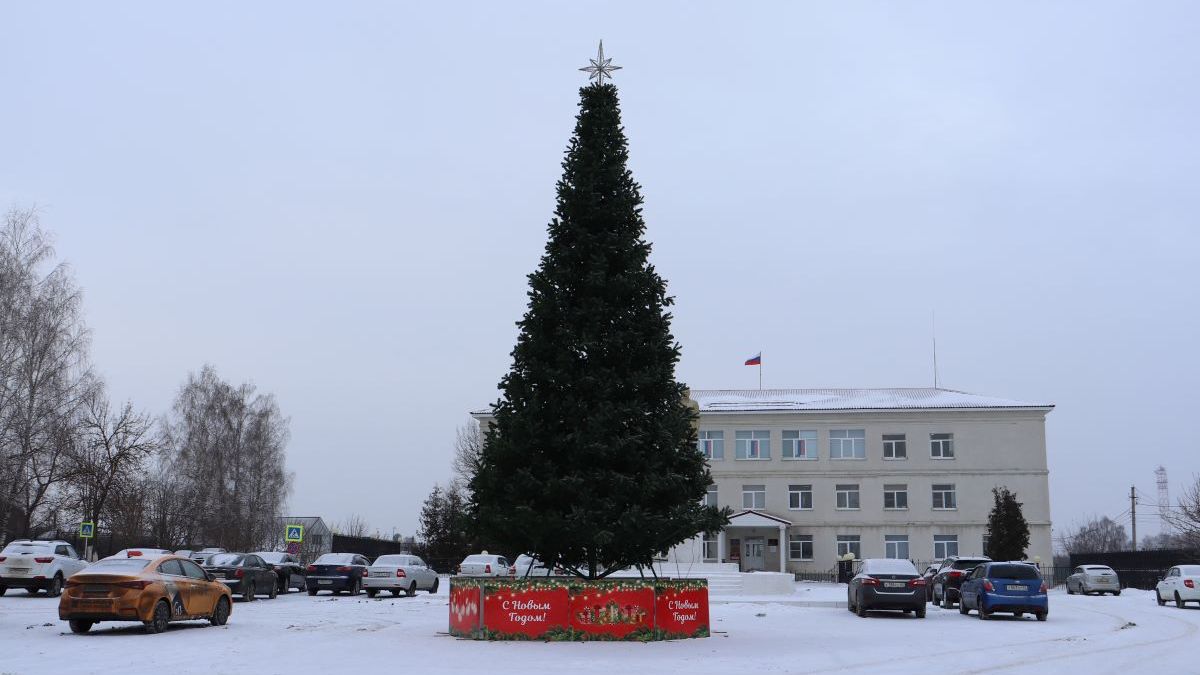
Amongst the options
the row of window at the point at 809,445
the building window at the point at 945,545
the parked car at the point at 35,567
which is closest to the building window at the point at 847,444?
the row of window at the point at 809,445

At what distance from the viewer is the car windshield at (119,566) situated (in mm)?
18844

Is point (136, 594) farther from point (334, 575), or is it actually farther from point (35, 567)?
point (334, 575)

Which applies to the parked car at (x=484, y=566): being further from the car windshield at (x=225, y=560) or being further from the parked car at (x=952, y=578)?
the parked car at (x=952, y=578)

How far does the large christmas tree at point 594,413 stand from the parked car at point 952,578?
52.9ft

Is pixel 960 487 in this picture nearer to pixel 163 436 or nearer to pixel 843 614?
pixel 843 614

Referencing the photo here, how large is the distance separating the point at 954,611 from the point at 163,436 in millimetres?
47482

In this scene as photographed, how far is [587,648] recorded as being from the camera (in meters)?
17.7

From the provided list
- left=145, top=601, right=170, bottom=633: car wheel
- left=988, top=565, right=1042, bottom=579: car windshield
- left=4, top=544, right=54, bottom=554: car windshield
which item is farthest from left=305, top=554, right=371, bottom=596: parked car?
left=988, top=565, right=1042, bottom=579: car windshield

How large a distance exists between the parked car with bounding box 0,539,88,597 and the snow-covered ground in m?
3.30

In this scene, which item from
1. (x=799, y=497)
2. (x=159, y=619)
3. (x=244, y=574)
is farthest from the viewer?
(x=799, y=497)

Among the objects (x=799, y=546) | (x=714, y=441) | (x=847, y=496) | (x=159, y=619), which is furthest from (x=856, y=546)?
(x=159, y=619)

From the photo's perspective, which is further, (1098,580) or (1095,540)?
(1095,540)

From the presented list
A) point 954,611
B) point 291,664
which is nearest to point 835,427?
point 954,611

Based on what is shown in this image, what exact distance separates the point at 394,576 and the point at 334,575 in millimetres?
2148
